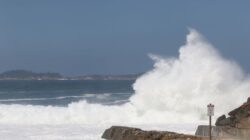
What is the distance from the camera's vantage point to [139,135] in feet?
70.1

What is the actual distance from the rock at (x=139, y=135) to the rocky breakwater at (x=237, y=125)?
1677 mm

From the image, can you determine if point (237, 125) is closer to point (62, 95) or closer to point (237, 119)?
point (237, 119)

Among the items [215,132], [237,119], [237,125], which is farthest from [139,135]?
[237,119]

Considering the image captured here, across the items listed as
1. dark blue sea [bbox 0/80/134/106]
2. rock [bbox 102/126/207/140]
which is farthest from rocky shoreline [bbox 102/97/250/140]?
dark blue sea [bbox 0/80/134/106]

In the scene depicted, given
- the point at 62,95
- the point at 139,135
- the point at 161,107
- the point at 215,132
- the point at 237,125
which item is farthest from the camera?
the point at 62,95

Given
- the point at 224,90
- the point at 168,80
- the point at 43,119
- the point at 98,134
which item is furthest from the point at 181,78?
the point at 98,134

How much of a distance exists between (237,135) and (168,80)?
739 inches

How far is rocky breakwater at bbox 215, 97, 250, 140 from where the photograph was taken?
22.1 meters

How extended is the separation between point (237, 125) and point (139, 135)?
359cm

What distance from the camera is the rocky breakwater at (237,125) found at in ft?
72.4

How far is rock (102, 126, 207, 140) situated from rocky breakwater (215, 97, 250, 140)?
1.68m

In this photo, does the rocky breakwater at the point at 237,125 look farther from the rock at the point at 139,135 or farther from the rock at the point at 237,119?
the rock at the point at 139,135

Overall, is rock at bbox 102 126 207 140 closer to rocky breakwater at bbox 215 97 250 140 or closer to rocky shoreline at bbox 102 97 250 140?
rocky shoreline at bbox 102 97 250 140

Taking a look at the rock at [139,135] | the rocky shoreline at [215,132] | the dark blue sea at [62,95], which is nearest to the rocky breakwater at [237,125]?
the rocky shoreline at [215,132]
